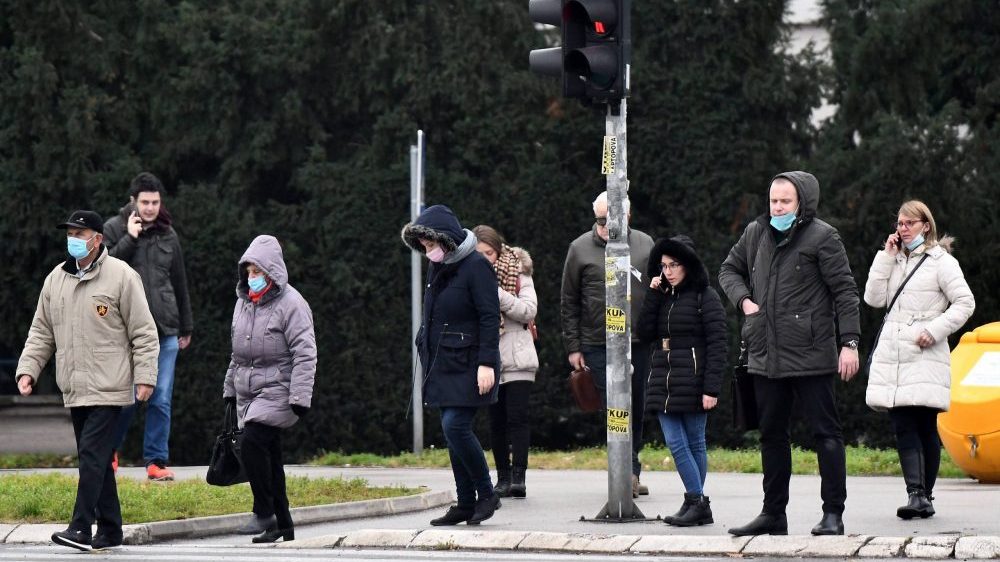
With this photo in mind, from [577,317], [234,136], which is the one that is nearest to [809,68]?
[234,136]

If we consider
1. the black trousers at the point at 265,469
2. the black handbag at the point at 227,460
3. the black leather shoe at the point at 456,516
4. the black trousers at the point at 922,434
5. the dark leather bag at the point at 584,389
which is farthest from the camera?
the dark leather bag at the point at 584,389

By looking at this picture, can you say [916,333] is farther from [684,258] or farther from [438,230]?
[438,230]

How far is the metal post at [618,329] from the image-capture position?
10.6 m

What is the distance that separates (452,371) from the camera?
10688mm

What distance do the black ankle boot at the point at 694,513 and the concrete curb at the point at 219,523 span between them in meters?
1.97

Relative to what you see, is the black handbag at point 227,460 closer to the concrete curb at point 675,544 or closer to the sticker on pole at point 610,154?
the concrete curb at point 675,544

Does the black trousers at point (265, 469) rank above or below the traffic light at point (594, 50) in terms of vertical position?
below

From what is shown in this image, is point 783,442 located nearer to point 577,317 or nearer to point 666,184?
point 577,317

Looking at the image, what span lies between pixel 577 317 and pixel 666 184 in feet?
31.8

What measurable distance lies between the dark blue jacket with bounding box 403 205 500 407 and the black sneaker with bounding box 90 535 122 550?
6.41ft

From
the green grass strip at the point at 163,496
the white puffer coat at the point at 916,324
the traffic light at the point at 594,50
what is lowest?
the green grass strip at the point at 163,496

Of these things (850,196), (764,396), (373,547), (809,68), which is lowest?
(373,547)

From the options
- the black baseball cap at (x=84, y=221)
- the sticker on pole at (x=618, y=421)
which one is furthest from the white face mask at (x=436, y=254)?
the black baseball cap at (x=84, y=221)

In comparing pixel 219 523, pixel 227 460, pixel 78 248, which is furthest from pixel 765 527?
pixel 78 248
